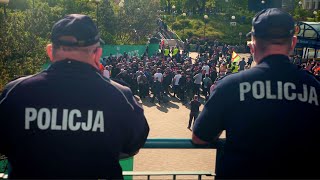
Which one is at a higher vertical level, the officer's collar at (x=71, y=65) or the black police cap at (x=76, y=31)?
the black police cap at (x=76, y=31)

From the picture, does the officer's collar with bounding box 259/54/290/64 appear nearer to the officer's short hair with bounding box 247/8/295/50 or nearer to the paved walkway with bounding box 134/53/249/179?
the officer's short hair with bounding box 247/8/295/50

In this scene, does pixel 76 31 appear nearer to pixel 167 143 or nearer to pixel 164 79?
pixel 167 143

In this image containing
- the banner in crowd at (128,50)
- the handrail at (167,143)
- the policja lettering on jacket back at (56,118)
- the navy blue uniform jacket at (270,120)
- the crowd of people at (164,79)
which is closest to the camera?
the policja lettering on jacket back at (56,118)

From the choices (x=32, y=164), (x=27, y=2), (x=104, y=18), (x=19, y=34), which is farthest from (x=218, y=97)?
(x=27, y=2)

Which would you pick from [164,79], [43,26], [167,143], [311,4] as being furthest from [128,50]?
[311,4]

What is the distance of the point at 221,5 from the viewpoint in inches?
2415

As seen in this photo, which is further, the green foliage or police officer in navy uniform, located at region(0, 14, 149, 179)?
the green foliage

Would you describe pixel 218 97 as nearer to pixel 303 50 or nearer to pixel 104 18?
pixel 303 50

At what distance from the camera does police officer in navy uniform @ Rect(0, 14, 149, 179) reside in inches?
87.9

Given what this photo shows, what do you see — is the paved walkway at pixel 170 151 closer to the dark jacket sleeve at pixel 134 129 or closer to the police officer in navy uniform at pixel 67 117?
the dark jacket sleeve at pixel 134 129

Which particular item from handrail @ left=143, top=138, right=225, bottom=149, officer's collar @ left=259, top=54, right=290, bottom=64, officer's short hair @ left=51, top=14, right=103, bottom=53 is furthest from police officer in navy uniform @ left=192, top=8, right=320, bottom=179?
officer's short hair @ left=51, top=14, right=103, bottom=53

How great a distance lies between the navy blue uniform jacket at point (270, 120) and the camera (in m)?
2.33

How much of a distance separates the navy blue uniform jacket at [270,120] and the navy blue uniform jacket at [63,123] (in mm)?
656

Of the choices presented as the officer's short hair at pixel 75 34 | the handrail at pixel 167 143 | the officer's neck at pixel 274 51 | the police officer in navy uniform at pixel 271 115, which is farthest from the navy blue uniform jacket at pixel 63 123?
the officer's neck at pixel 274 51
